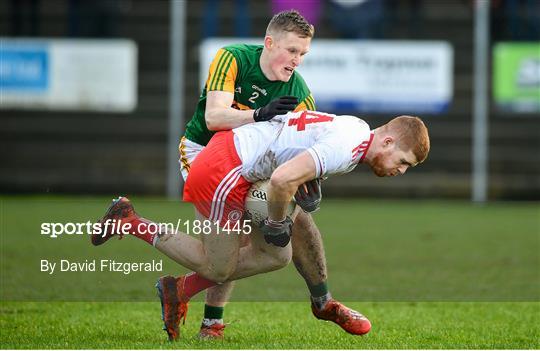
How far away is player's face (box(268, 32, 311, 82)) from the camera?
6.43 metres

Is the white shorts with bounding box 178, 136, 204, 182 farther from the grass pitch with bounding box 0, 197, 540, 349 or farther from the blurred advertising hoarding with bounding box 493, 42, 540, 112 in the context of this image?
the blurred advertising hoarding with bounding box 493, 42, 540, 112

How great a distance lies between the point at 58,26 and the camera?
65.4 ft

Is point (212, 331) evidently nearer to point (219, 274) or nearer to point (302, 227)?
point (219, 274)

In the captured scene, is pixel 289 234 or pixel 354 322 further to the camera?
pixel 354 322

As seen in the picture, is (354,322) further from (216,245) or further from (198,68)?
(198,68)

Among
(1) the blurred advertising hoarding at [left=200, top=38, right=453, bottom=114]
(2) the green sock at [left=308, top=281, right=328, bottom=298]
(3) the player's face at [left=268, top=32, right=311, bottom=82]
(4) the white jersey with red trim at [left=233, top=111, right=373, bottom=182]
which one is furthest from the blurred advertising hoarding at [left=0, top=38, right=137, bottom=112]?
(4) the white jersey with red trim at [left=233, top=111, right=373, bottom=182]

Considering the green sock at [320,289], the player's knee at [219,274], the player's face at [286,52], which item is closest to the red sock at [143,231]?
the player's knee at [219,274]

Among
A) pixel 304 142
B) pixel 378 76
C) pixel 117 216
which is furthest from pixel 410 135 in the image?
pixel 378 76

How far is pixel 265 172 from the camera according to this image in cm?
611

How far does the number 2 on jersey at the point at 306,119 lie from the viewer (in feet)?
19.6

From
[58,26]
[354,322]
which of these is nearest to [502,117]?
[58,26]

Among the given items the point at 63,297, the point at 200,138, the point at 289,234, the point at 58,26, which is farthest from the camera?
the point at 58,26

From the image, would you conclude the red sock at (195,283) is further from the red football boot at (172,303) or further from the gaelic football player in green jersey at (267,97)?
the gaelic football player in green jersey at (267,97)

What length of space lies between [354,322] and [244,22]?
14.0 meters
